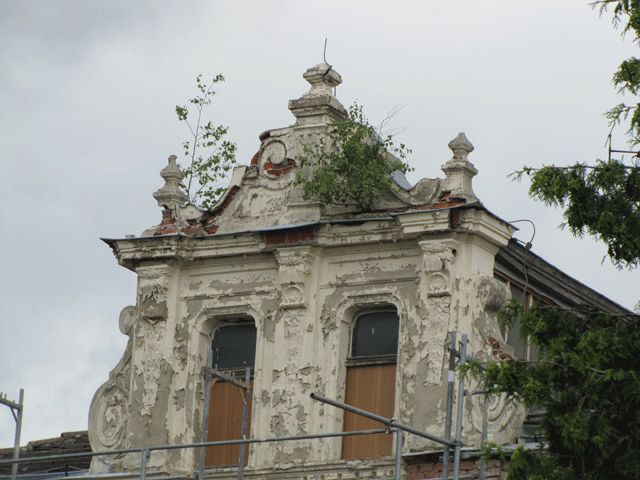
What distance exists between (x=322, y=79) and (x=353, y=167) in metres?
2.03

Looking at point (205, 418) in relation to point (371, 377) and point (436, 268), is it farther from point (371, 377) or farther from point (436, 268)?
point (436, 268)

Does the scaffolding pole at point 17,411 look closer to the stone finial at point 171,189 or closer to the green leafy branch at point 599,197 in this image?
the stone finial at point 171,189

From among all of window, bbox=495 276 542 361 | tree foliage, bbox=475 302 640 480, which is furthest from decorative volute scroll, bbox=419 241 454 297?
tree foliage, bbox=475 302 640 480

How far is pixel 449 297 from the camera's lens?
3366cm

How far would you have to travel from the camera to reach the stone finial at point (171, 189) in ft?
120

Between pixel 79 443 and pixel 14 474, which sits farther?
pixel 79 443

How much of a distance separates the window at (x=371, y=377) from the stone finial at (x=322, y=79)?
3661 mm

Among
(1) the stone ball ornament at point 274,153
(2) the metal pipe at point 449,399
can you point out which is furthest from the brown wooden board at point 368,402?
(2) the metal pipe at point 449,399

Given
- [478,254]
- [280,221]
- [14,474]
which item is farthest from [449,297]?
[14,474]

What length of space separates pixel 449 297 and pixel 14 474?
6.99 metres

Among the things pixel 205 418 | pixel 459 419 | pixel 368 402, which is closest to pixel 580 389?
pixel 459 419

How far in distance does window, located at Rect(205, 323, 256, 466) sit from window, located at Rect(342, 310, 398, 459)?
5.28ft

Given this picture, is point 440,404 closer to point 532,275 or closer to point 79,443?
point 532,275

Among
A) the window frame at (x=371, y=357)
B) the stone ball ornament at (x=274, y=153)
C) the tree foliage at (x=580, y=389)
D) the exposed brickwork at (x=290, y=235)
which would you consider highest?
the stone ball ornament at (x=274, y=153)
